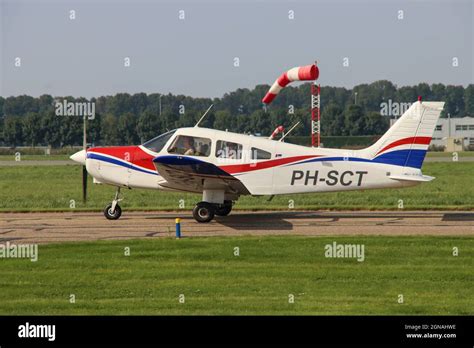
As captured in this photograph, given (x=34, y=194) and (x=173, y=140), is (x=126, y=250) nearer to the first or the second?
(x=173, y=140)

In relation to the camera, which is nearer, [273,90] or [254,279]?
[254,279]

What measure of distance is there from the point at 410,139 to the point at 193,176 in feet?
17.4

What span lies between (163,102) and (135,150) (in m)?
74.7

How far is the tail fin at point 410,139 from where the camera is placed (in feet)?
60.2

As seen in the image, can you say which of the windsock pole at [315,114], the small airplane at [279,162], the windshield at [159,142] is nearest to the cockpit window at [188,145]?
the small airplane at [279,162]

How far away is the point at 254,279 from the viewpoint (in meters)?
12.3

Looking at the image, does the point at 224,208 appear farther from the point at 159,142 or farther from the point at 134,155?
the point at 134,155

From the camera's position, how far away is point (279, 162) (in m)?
18.9

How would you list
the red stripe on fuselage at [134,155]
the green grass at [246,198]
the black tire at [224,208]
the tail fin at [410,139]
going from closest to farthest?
the tail fin at [410,139] < the red stripe on fuselage at [134,155] < the black tire at [224,208] < the green grass at [246,198]

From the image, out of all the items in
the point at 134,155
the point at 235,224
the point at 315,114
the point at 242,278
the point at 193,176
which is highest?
the point at 315,114

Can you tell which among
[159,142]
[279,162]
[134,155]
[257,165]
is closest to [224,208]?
[257,165]

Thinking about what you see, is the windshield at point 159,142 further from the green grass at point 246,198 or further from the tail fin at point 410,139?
the tail fin at point 410,139

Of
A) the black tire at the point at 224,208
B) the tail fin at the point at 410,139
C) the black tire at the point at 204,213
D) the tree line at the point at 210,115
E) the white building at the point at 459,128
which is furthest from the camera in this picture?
the white building at the point at 459,128
